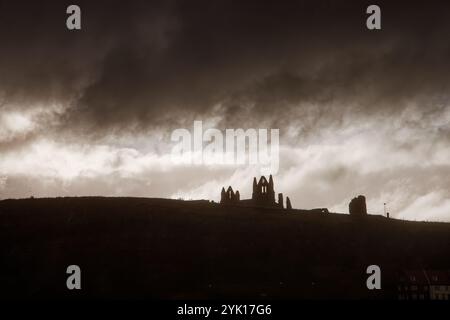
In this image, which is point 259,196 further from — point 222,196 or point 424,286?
point 424,286


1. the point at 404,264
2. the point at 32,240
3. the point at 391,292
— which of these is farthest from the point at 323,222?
the point at 32,240

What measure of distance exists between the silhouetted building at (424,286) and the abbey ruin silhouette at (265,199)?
24076 millimetres

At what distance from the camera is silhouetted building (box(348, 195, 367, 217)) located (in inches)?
4203

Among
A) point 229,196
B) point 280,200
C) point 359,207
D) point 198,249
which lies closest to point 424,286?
point 359,207

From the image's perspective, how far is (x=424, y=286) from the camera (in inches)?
3248

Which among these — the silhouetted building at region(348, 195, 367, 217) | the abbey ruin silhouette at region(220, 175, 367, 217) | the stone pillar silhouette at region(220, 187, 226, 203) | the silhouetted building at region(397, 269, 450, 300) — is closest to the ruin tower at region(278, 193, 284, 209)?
the abbey ruin silhouette at region(220, 175, 367, 217)

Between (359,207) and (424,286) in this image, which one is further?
(359,207)

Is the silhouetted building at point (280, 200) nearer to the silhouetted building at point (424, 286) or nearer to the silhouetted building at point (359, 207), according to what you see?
the silhouetted building at point (359, 207)

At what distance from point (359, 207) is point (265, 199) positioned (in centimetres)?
1906

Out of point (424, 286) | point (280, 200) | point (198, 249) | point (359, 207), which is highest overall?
point (280, 200)

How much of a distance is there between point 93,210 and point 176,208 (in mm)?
16518

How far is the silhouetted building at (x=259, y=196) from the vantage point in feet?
340

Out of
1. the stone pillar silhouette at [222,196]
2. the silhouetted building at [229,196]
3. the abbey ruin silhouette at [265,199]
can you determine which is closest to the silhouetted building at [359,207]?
the abbey ruin silhouette at [265,199]
